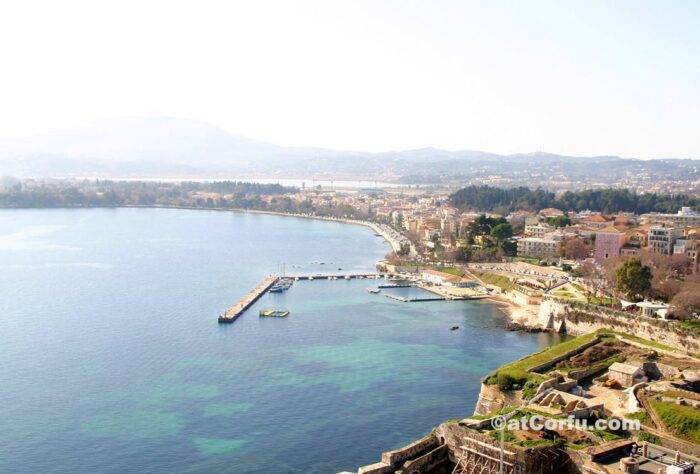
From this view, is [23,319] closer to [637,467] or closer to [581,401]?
[581,401]

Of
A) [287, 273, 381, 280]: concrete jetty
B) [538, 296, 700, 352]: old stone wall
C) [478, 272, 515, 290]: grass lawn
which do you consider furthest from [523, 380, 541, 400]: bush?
[287, 273, 381, 280]: concrete jetty

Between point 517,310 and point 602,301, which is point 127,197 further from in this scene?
point 602,301

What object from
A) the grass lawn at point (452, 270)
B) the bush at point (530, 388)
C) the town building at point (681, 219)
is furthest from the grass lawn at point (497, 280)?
the bush at point (530, 388)

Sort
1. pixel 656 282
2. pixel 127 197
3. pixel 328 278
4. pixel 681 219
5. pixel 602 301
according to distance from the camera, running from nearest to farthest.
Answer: pixel 602 301 → pixel 656 282 → pixel 328 278 → pixel 681 219 → pixel 127 197

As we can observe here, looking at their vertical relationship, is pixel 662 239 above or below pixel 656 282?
above

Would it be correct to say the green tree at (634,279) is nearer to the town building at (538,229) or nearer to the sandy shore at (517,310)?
the sandy shore at (517,310)

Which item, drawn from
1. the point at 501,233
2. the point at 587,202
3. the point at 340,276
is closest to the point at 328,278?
the point at 340,276

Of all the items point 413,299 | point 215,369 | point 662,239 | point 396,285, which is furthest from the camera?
point 396,285
